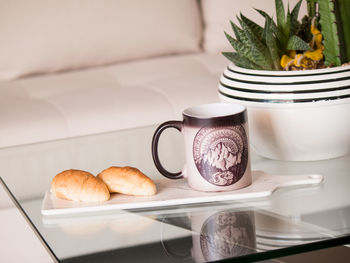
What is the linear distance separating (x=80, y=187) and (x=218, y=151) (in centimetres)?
20

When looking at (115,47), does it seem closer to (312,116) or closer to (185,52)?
(185,52)

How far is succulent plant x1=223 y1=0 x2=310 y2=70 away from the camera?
1067 mm

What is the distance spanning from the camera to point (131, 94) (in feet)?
6.13

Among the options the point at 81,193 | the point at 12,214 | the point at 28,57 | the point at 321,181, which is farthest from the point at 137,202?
the point at 28,57

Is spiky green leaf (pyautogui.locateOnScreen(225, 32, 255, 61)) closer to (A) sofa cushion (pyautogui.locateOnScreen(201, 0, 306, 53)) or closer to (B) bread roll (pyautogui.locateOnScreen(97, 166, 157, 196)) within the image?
(B) bread roll (pyautogui.locateOnScreen(97, 166, 157, 196))

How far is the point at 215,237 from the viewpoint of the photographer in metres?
0.82

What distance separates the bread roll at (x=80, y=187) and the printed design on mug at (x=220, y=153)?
0.14m

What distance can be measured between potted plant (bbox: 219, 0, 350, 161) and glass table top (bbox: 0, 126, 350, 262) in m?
0.04

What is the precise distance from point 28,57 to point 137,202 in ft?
4.36

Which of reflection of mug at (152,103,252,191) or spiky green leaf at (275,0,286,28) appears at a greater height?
spiky green leaf at (275,0,286,28)

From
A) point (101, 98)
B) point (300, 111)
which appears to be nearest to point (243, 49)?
point (300, 111)

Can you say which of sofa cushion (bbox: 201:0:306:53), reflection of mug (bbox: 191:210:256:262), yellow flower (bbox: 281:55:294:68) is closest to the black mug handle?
reflection of mug (bbox: 191:210:256:262)

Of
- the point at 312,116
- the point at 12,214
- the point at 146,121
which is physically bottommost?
the point at 12,214

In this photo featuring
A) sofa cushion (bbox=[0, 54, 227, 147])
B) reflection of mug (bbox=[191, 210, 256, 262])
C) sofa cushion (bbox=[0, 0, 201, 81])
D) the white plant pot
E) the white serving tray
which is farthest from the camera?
sofa cushion (bbox=[0, 0, 201, 81])
